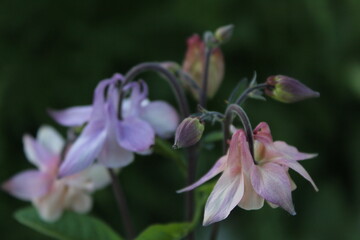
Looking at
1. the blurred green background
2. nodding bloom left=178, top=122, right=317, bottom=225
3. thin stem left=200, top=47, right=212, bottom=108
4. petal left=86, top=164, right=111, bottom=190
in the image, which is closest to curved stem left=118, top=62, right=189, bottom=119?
thin stem left=200, top=47, right=212, bottom=108

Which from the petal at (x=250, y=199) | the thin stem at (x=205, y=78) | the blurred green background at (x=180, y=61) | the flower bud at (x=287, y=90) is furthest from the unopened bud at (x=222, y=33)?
the blurred green background at (x=180, y=61)

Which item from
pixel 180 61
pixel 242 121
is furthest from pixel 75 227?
pixel 180 61

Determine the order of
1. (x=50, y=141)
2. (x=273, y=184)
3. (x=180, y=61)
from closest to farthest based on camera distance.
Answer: (x=273, y=184) → (x=50, y=141) → (x=180, y=61)

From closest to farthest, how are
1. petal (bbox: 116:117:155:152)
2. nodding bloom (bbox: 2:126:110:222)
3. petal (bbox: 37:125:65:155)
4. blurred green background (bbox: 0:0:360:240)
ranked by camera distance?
petal (bbox: 116:117:155:152) < nodding bloom (bbox: 2:126:110:222) < petal (bbox: 37:125:65:155) < blurred green background (bbox: 0:0:360:240)

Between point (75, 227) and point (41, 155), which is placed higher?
point (41, 155)

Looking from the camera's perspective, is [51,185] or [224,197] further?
[51,185]

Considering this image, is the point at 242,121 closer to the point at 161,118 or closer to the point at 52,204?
the point at 161,118

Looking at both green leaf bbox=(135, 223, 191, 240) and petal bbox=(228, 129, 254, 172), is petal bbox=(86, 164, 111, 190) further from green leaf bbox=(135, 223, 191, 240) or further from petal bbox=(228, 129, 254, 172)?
petal bbox=(228, 129, 254, 172)

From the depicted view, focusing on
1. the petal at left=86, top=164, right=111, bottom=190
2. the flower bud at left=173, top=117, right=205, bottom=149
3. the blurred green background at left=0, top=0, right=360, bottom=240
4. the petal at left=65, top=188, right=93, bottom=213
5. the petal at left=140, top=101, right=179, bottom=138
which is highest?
the flower bud at left=173, top=117, right=205, bottom=149
